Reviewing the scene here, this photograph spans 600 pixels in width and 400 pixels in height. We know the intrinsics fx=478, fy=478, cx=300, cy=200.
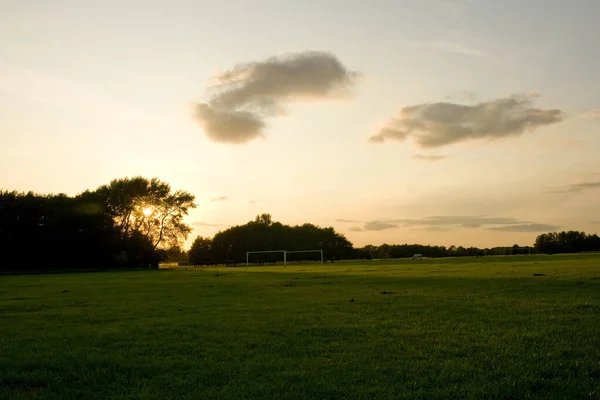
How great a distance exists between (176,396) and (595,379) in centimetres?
670

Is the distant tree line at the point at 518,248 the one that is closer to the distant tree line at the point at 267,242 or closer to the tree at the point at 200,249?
the distant tree line at the point at 267,242

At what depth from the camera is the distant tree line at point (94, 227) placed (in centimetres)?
8750

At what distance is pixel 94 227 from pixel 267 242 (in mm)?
74007

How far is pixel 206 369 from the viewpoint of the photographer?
29.2 feet

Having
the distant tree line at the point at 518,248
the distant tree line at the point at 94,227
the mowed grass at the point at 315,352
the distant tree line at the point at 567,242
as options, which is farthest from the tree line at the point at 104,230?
the mowed grass at the point at 315,352

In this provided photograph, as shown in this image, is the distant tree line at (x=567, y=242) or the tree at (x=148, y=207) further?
the distant tree line at (x=567, y=242)

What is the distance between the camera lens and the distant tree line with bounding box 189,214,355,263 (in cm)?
15725

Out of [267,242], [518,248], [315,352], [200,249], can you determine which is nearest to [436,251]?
[518,248]

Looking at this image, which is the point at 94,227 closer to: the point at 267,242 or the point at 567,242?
the point at 267,242

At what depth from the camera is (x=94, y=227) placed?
96.9 m

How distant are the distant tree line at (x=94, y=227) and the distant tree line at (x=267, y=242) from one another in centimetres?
3650

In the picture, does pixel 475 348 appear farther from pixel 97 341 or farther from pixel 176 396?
pixel 97 341

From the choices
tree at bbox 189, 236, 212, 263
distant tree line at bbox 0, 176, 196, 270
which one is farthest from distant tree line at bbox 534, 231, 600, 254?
distant tree line at bbox 0, 176, 196, 270

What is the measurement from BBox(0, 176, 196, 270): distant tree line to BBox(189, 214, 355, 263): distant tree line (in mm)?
36501
